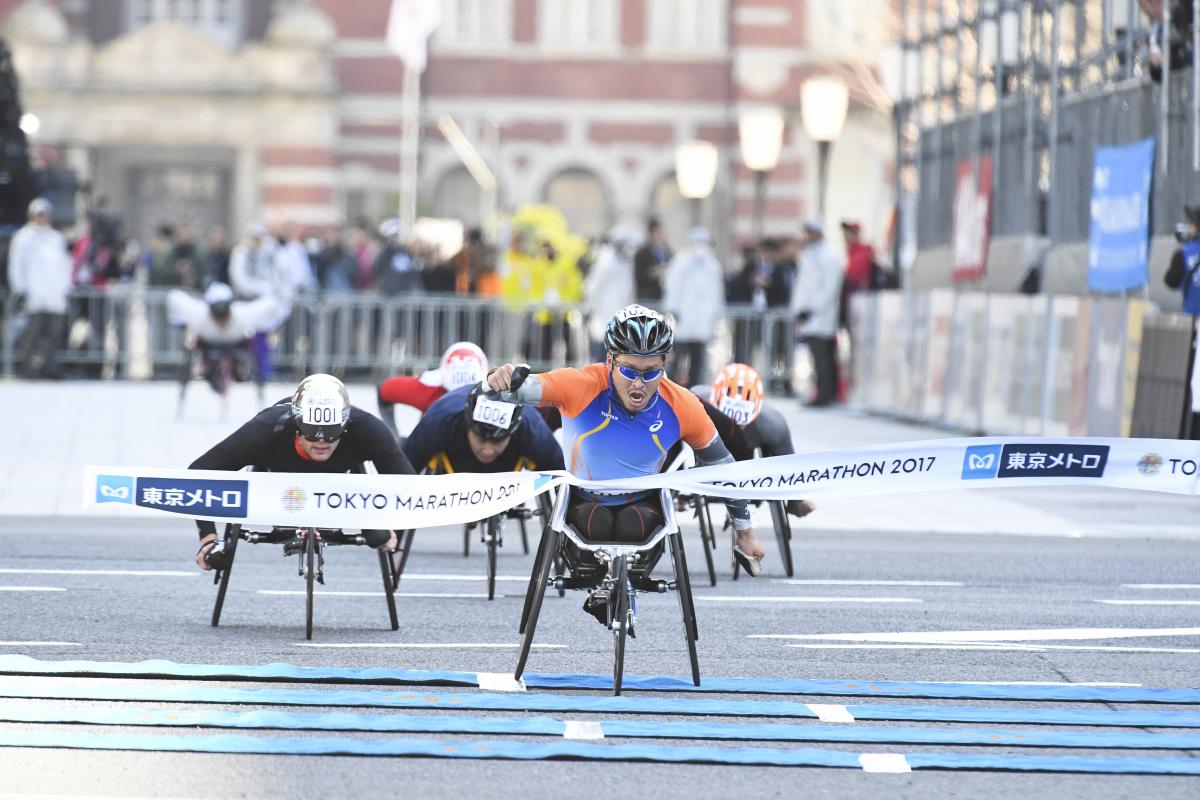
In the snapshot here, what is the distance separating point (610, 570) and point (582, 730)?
3.15ft

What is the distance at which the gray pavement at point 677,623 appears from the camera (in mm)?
7895

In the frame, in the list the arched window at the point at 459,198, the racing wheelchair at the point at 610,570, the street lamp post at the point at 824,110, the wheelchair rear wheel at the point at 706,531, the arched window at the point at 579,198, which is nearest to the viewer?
the racing wheelchair at the point at 610,570

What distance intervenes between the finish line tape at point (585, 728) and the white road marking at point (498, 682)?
2.07ft

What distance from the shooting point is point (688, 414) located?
9922 millimetres

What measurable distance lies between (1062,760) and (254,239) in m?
22.5

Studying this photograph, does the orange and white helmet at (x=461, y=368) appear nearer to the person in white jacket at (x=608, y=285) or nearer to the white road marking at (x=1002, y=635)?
the white road marking at (x=1002, y=635)

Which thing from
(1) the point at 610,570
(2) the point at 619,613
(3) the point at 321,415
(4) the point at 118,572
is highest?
(3) the point at 321,415

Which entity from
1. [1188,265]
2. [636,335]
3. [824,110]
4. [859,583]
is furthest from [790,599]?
[824,110]

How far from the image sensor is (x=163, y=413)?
2555 centimetres

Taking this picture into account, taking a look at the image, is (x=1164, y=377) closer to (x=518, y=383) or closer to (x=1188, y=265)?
(x=1188, y=265)

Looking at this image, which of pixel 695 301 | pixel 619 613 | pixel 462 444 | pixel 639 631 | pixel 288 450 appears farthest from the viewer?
pixel 695 301

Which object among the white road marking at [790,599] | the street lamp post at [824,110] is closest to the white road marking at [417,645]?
the white road marking at [790,599]

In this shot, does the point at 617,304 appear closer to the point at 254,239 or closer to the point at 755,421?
the point at 254,239

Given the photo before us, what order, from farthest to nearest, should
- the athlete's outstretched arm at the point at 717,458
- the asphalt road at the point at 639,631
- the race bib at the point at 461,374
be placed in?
the race bib at the point at 461,374 < the athlete's outstretched arm at the point at 717,458 < the asphalt road at the point at 639,631
